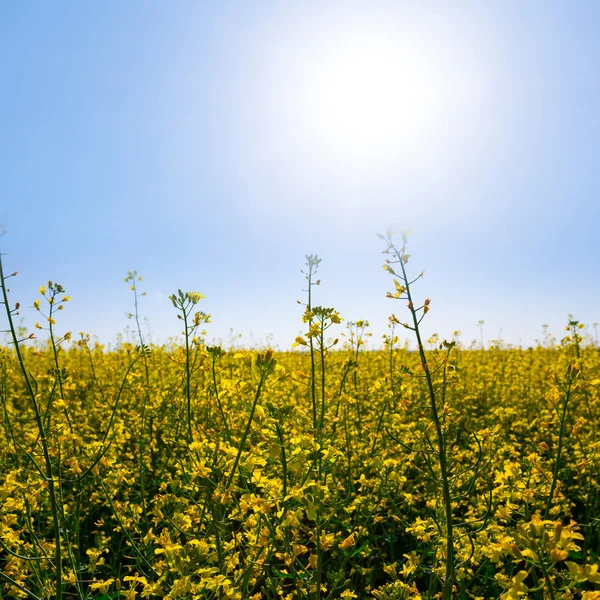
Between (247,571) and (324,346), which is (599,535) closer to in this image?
(324,346)

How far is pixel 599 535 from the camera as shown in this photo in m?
3.67

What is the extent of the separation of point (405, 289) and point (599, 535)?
3.18 meters

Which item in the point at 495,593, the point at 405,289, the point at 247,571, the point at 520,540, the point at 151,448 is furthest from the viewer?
the point at 151,448

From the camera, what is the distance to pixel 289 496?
5.54ft

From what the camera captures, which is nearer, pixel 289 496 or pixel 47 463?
pixel 289 496

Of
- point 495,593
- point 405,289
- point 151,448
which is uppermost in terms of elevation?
point 405,289

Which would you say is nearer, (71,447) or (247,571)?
(247,571)

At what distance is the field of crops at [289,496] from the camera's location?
1.78 meters

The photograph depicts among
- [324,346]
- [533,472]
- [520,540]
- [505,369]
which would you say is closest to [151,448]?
[324,346]

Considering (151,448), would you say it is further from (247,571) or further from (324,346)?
(247,571)

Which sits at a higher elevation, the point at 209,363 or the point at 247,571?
the point at 209,363

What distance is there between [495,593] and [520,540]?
2512 mm

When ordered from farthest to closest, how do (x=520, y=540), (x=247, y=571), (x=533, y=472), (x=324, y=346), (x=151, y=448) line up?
(x=151, y=448) < (x=324, y=346) < (x=533, y=472) < (x=247, y=571) < (x=520, y=540)

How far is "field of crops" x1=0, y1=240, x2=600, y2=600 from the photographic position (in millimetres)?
1782
